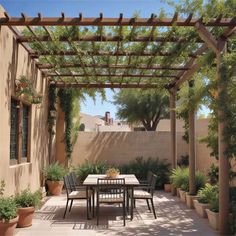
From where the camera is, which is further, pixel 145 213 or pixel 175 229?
pixel 145 213

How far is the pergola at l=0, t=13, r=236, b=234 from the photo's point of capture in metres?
6.23

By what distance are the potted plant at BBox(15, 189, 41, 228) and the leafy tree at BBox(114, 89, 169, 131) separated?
626 inches

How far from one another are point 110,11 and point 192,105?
2602 millimetres

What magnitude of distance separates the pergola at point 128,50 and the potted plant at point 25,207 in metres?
2.99

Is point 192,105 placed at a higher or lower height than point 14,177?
higher

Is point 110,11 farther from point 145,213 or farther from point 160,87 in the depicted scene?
point 160,87

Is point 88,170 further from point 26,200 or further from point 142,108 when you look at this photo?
point 142,108

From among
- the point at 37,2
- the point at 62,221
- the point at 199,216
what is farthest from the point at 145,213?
the point at 37,2

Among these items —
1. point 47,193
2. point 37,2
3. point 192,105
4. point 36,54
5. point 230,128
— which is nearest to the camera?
point 230,128

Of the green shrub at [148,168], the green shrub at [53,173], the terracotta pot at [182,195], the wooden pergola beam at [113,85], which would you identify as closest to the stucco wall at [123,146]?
the green shrub at [148,168]

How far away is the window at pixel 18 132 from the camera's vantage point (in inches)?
301

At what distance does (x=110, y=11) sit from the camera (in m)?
6.48

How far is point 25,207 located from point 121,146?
23.3 ft

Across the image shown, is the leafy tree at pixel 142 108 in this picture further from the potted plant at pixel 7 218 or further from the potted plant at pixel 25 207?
the potted plant at pixel 7 218
